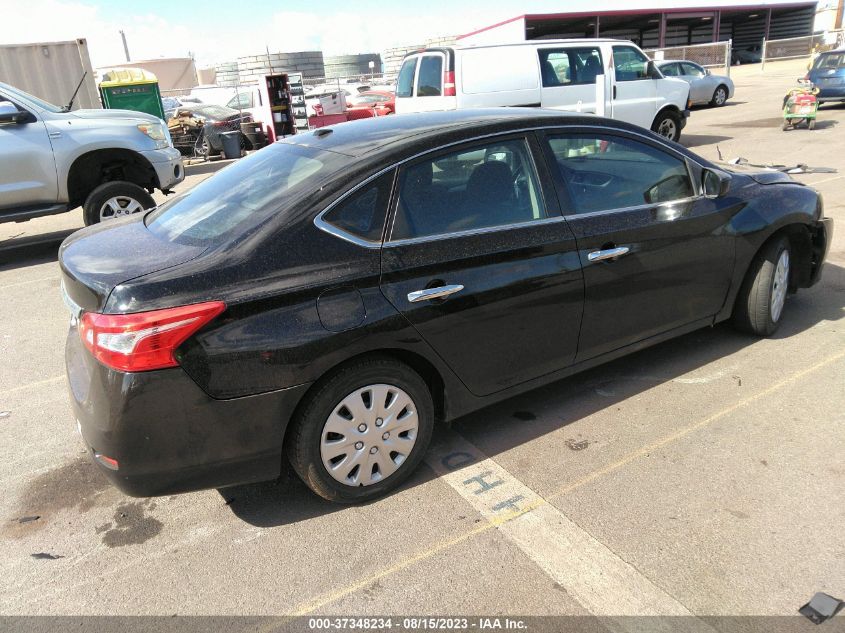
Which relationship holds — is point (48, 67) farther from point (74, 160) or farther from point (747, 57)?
point (747, 57)

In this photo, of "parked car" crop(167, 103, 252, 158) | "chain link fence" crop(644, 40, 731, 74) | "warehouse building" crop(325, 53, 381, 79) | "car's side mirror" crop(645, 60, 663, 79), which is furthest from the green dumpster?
"warehouse building" crop(325, 53, 381, 79)

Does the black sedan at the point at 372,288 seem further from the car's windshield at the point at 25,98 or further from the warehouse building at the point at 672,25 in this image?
A: the warehouse building at the point at 672,25

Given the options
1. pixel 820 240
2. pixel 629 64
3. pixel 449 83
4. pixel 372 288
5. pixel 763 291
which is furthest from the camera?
pixel 629 64

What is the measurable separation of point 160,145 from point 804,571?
838cm

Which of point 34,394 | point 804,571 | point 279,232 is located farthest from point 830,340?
point 34,394

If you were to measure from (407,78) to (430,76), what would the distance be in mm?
675

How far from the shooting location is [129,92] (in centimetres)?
1587

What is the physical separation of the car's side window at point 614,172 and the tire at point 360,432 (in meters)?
1.33

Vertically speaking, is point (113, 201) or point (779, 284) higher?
point (113, 201)

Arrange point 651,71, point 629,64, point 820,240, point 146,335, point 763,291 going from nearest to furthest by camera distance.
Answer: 1. point 146,335
2. point 763,291
3. point 820,240
4. point 629,64
5. point 651,71

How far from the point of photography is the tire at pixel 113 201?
7914mm

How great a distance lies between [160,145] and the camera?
856 cm

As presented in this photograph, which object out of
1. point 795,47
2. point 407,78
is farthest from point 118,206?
point 795,47

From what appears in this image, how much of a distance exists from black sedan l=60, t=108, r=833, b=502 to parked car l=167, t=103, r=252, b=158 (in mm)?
15579
